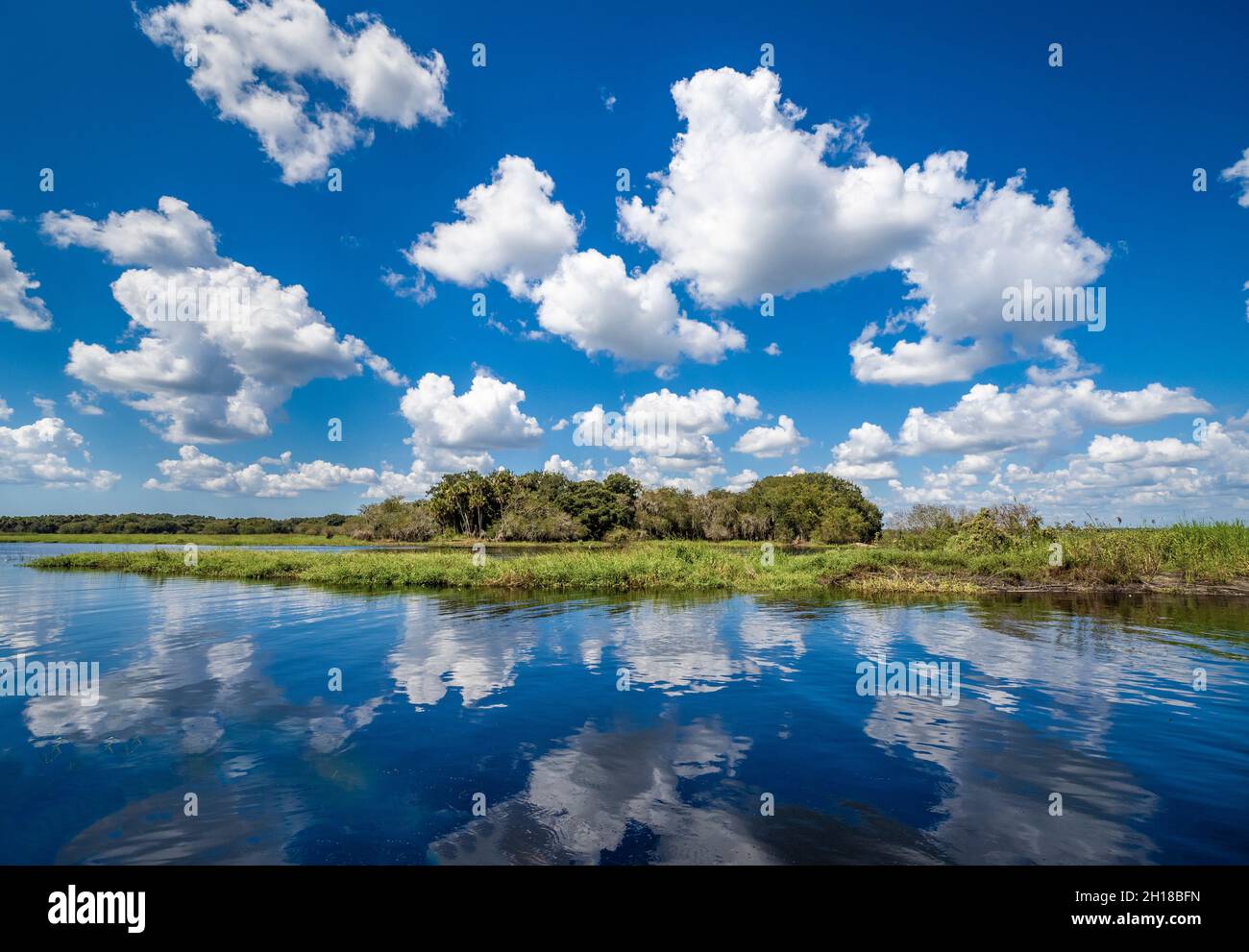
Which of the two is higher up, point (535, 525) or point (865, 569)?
point (865, 569)

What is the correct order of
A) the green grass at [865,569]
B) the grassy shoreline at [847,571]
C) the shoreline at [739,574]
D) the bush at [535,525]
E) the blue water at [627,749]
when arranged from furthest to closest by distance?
the bush at [535,525], the green grass at [865,569], the grassy shoreline at [847,571], the shoreline at [739,574], the blue water at [627,749]

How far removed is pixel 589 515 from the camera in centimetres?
10269

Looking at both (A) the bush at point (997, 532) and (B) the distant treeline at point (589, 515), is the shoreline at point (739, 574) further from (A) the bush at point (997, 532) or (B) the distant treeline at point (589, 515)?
(B) the distant treeline at point (589, 515)

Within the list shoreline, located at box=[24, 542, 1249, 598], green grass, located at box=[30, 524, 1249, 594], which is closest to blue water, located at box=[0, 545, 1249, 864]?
shoreline, located at box=[24, 542, 1249, 598]

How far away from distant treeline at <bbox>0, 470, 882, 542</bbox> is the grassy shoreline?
51.6 m

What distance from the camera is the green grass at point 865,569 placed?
101ft

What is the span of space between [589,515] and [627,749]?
93231 mm

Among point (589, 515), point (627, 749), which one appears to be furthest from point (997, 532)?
point (589, 515)

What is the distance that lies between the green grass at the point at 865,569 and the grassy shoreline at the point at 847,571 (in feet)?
0.18

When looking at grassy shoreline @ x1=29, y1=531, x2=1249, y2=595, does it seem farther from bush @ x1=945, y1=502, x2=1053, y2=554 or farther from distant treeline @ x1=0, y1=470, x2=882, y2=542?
distant treeline @ x1=0, y1=470, x2=882, y2=542

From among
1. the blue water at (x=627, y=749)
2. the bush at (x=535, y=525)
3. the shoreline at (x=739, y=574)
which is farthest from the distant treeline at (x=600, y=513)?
the blue water at (x=627, y=749)

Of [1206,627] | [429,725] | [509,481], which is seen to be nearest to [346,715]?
[429,725]

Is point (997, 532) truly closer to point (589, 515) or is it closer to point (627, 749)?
point (627, 749)
